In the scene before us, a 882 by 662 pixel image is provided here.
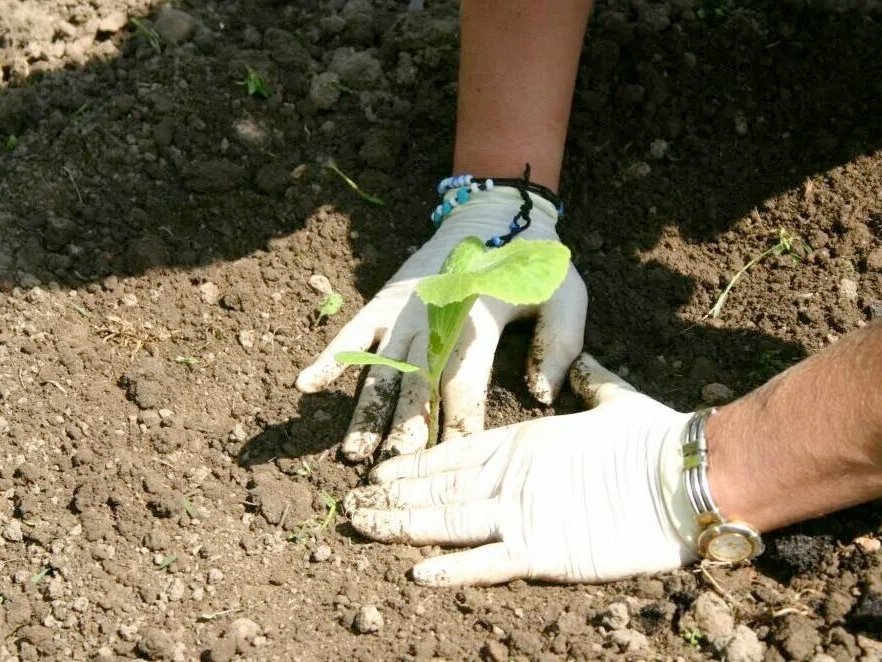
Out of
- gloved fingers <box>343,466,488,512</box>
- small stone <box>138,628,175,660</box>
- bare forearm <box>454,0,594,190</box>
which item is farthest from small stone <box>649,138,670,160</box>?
small stone <box>138,628,175,660</box>

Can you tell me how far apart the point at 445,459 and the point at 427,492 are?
0.11 meters

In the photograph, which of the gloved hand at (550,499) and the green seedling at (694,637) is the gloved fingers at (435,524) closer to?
the gloved hand at (550,499)

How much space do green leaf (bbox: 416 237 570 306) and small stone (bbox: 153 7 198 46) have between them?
5.98 feet

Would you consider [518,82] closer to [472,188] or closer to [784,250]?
[472,188]

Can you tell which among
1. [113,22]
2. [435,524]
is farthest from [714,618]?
[113,22]

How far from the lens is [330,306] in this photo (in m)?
2.88

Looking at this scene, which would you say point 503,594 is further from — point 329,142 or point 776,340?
point 329,142

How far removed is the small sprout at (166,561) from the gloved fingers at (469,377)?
720 millimetres

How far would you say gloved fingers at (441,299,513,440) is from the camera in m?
2.57

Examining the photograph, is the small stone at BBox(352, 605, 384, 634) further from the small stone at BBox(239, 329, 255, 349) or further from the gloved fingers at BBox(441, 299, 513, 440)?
the small stone at BBox(239, 329, 255, 349)

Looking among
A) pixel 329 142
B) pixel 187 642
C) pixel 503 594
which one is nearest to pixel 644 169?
pixel 329 142

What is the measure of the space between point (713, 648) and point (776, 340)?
103cm

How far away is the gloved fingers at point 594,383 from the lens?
2502mm

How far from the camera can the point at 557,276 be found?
2016mm
